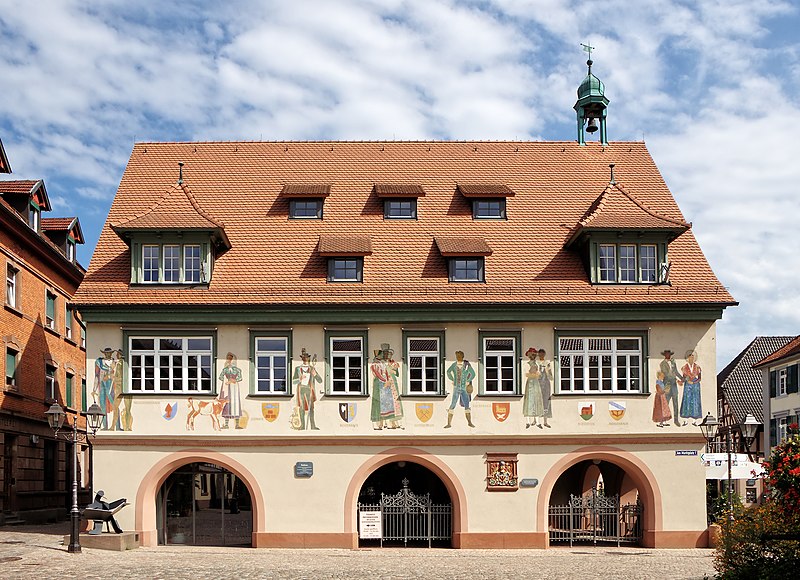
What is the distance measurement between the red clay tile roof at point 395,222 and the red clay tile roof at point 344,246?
1.24ft

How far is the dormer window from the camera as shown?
3328 cm

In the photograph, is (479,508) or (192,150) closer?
(479,508)

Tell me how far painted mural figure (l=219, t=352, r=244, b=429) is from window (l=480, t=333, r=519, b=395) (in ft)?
22.6

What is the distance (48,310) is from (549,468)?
21.7 m

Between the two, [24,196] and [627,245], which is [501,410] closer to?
[627,245]

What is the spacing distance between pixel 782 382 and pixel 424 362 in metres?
31.4

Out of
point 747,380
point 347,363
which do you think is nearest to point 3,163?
point 347,363

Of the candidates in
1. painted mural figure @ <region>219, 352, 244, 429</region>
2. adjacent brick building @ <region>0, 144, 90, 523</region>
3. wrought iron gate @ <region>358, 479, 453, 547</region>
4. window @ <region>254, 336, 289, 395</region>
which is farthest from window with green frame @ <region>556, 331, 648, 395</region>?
adjacent brick building @ <region>0, 144, 90, 523</region>

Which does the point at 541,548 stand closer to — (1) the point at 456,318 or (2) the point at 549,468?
(2) the point at 549,468

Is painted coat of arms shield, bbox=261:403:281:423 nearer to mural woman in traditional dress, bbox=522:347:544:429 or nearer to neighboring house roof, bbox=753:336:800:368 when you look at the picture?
mural woman in traditional dress, bbox=522:347:544:429

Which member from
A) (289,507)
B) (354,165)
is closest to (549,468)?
(289,507)

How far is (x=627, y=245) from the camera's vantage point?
31031 millimetres

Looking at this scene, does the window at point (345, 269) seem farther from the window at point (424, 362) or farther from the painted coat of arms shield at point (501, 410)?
the painted coat of arms shield at point (501, 410)

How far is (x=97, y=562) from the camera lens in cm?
2406
